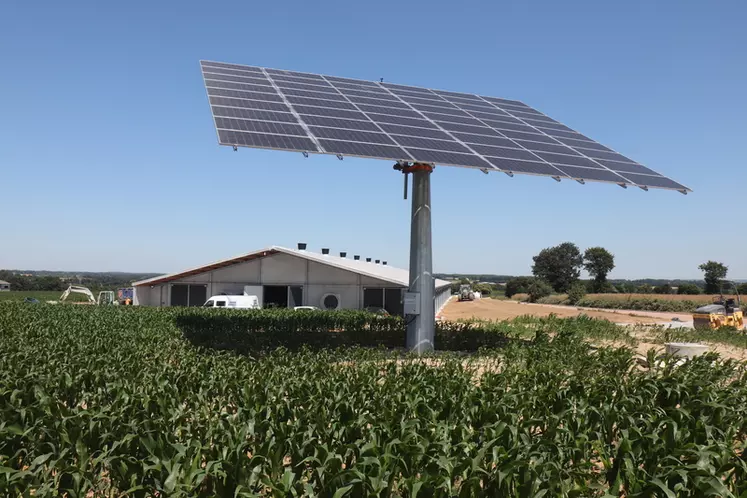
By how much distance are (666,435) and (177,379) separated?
26.4ft

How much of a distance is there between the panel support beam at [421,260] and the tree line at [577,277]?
240 ft

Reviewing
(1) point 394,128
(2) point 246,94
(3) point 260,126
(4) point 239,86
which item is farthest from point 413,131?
(4) point 239,86

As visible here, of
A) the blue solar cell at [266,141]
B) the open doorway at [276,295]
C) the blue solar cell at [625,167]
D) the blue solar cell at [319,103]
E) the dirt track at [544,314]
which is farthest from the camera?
the dirt track at [544,314]

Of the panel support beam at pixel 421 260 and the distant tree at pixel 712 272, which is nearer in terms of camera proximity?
the panel support beam at pixel 421 260

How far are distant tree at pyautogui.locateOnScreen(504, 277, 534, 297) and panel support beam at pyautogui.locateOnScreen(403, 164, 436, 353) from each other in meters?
98.6

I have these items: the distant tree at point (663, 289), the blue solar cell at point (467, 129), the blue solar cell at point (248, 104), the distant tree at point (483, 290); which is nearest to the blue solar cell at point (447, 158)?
the blue solar cell at point (467, 129)

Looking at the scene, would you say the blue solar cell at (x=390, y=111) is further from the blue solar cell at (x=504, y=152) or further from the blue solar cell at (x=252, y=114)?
the blue solar cell at (x=252, y=114)

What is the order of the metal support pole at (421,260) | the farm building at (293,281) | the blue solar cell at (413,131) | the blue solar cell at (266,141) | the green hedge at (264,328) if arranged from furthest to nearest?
the farm building at (293,281) < the green hedge at (264,328) < the metal support pole at (421,260) < the blue solar cell at (413,131) < the blue solar cell at (266,141)

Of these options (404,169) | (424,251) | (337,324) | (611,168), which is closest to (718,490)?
(424,251)

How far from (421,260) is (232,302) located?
75.5 feet

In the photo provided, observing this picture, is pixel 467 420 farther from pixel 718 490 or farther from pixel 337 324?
pixel 337 324

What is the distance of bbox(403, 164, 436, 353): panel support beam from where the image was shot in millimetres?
18828

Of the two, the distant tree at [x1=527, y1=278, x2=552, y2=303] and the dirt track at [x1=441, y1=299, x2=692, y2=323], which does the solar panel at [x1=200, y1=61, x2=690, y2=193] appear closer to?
the dirt track at [x1=441, y1=299, x2=692, y2=323]

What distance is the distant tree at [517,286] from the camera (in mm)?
114887
